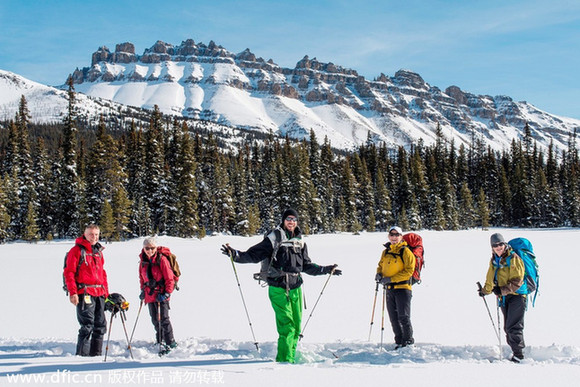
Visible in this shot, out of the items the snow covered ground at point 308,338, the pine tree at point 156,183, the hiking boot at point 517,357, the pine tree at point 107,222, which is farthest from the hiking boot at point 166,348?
the pine tree at point 156,183

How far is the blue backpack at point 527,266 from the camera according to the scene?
251 inches

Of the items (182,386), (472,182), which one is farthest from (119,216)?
(472,182)

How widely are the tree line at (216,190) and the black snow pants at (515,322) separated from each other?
32.6 metres

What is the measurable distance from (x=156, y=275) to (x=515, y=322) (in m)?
5.68

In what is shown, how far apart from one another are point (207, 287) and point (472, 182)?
264 ft

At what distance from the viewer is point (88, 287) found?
6.51m

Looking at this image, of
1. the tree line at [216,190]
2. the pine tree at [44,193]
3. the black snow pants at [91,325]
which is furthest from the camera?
the pine tree at [44,193]

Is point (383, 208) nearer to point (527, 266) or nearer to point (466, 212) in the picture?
point (466, 212)

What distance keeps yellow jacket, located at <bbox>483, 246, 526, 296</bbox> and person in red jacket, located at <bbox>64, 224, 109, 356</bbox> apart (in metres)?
6.04

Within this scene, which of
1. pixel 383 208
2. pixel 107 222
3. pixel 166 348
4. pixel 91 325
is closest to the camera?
pixel 91 325

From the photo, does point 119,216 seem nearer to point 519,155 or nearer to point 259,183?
point 259,183

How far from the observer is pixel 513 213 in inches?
2825

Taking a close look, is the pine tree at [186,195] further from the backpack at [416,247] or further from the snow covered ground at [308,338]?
the backpack at [416,247]

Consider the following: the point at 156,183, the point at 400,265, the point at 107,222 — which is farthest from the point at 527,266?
the point at 156,183
